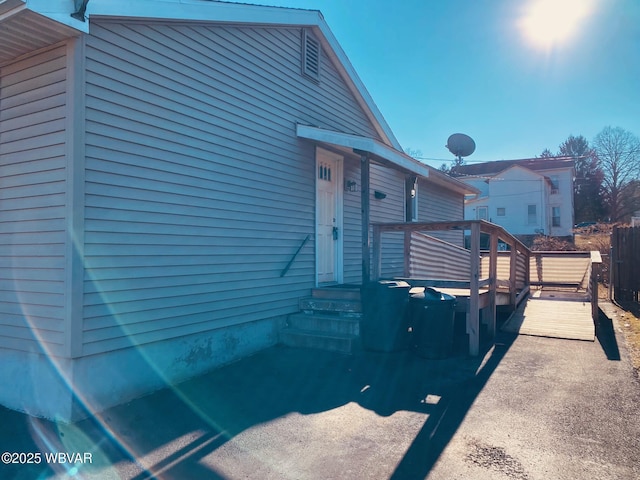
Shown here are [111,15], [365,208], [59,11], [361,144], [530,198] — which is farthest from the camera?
[530,198]

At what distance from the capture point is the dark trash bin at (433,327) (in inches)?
237

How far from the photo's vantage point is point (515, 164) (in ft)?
110

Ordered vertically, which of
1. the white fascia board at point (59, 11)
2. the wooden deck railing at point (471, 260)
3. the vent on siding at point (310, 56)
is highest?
the vent on siding at point (310, 56)

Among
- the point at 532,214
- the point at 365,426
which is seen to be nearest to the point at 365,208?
the point at 365,426

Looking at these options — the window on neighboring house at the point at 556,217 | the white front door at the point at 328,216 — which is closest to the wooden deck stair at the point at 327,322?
the white front door at the point at 328,216

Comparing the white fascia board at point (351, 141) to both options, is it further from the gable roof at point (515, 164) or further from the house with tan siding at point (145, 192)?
the gable roof at point (515, 164)

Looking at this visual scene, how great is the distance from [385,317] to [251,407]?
2.36 metres

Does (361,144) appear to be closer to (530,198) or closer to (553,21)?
(553,21)

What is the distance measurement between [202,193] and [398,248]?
5869 millimetres

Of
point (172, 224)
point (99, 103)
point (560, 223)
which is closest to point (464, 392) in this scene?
point (172, 224)

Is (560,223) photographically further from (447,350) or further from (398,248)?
(447,350)

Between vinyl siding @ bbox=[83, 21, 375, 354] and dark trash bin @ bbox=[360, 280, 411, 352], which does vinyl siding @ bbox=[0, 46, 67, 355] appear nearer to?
vinyl siding @ bbox=[83, 21, 375, 354]

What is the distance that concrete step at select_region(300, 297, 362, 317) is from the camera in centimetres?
668

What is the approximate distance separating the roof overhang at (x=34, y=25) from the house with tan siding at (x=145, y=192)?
17 millimetres
